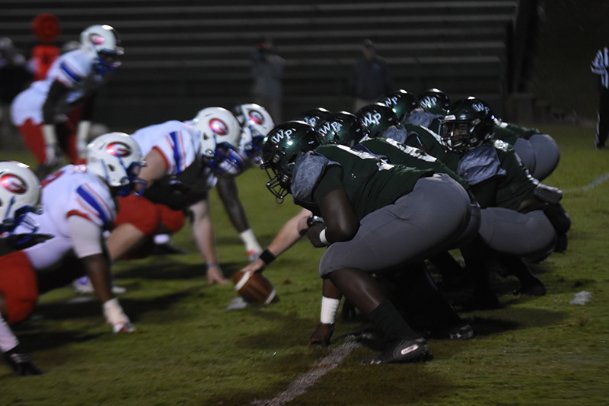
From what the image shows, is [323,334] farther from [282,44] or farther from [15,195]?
[282,44]

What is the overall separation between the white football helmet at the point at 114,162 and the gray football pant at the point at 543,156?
2.79 metres

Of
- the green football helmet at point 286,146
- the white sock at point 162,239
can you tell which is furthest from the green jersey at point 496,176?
the white sock at point 162,239

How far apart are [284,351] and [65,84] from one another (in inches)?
218

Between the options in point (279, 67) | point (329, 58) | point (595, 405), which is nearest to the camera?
point (595, 405)

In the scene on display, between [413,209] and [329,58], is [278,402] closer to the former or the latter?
[413,209]

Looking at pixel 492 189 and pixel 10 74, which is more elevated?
pixel 492 189

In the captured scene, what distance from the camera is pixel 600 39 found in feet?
38.5

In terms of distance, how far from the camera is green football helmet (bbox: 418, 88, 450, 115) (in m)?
7.11

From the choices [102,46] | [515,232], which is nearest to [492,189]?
[515,232]

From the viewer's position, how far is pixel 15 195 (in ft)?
18.9

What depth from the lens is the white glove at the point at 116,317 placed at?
6320mm

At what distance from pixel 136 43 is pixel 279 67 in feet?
11.8

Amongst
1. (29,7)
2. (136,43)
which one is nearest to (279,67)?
(136,43)

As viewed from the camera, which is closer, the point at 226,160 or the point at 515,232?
the point at 515,232
